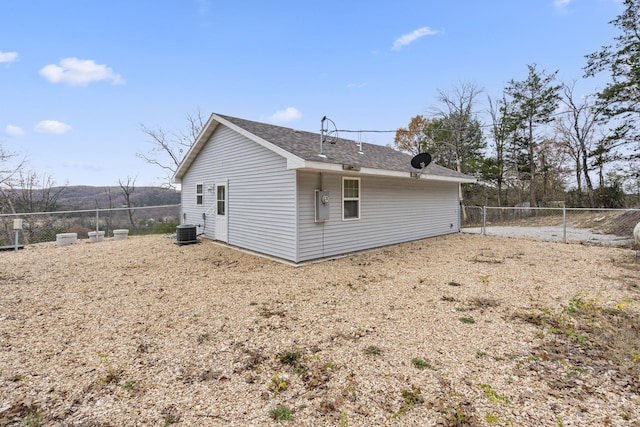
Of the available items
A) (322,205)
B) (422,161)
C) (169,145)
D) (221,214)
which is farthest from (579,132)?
(169,145)

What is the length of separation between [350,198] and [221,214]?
438cm

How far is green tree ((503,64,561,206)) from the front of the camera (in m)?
19.1

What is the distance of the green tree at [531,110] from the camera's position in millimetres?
19125

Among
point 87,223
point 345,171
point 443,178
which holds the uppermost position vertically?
point 443,178

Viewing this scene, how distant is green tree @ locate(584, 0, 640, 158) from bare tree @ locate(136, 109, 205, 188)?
79.2 feet

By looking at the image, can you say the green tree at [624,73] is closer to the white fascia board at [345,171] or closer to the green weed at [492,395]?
the white fascia board at [345,171]

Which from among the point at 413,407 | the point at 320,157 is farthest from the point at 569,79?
the point at 413,407

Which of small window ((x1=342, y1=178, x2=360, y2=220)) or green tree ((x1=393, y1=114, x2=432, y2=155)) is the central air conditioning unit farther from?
green tree ((x1=393, y1=114, x2=432, y2=155))

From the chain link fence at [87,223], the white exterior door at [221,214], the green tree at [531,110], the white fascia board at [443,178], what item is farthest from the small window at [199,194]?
the green tree at [531,110]

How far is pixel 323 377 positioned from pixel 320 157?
4900 mm

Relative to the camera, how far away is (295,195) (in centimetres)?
653

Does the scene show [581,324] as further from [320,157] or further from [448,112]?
[448,112]

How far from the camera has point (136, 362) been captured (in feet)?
9.26

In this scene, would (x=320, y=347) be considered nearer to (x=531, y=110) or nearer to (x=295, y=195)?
(x=295, y=195)
